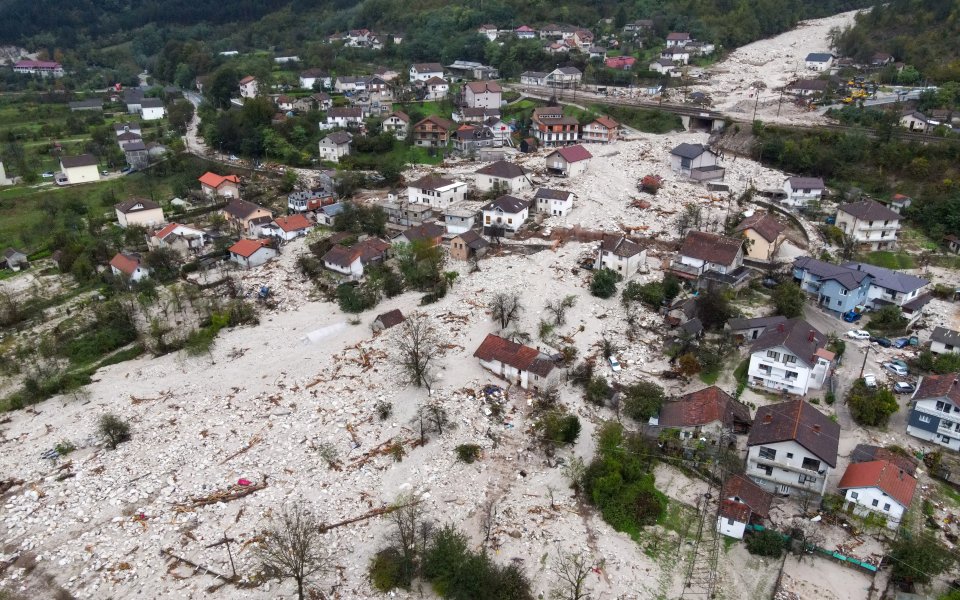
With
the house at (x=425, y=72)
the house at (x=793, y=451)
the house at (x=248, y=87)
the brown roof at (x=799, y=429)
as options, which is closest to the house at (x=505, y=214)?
the brown roof at (x=799, y=429)

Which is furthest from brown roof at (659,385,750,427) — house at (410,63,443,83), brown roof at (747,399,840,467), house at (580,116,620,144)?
house at (410,63,443,83)

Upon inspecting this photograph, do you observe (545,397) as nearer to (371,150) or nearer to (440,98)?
(371,150)

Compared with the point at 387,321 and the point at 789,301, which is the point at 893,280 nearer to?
the point at 789,301

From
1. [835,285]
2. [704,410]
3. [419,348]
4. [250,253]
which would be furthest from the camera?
[250,253]

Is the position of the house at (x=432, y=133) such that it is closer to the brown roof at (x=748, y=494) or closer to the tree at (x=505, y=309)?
the tree at (x=505, y=309)

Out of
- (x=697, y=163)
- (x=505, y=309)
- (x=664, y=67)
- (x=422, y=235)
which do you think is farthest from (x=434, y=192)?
(x=664, y=67)

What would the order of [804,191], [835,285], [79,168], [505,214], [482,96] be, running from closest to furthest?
[835,285], [505,214], [804,191], [79,168], [482,96]

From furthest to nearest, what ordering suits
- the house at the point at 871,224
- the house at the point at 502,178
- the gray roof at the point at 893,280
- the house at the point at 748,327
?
1. the house at the point at 502,178
2. the house at the point at 871,224
3. the gray roof at the point at 893,280
4. the house at the point at 748,327
